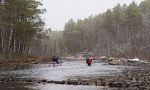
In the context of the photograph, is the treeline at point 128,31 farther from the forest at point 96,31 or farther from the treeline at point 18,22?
the treeline at point 18,22

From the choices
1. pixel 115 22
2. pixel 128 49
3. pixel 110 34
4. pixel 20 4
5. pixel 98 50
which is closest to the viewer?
pixel 20 4

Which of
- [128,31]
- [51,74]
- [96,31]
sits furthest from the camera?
[96,31]

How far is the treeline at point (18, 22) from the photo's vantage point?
69875mm

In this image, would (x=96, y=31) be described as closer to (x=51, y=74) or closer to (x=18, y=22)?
(x=18, y=22)

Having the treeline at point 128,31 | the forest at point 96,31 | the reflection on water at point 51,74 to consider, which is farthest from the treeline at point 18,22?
the treeline at point 128,31

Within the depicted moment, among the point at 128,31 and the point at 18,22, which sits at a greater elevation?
the point at 128,31

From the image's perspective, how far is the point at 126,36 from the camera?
155375 mm

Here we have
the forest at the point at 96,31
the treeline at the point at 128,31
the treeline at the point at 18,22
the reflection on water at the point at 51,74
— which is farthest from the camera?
the treeline at the point at 128,31

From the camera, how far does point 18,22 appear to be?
75.1 metres

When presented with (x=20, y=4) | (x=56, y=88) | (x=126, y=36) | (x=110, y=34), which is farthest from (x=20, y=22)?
(x=110, y=34)

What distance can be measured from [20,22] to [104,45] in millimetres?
107105

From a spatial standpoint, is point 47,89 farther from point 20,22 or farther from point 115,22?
point 115,22

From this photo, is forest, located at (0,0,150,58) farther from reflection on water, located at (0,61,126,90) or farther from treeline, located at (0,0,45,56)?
reflection on water, located at (0,61,126,90)

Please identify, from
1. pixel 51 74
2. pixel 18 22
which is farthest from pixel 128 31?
pixel 51 74
